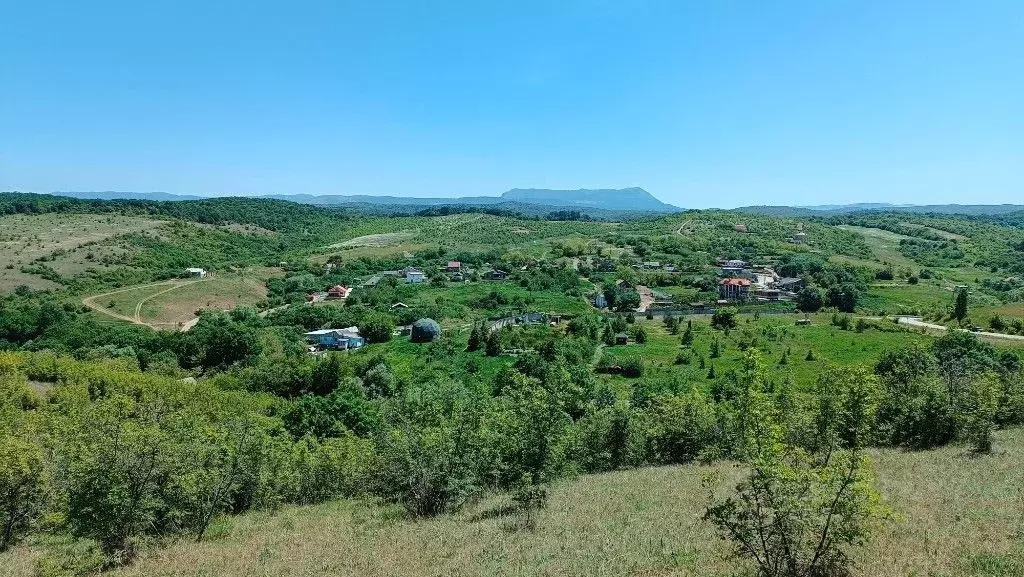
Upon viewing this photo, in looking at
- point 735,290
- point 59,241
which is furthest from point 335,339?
point 59,241

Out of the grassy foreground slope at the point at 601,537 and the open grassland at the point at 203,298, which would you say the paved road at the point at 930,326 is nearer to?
the grassy foreground slope at the point at 601,537

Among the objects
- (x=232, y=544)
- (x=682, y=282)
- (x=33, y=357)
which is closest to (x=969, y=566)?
(x=232, y=544)

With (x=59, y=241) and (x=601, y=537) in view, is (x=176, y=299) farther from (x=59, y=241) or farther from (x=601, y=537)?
(x=601, y=537)

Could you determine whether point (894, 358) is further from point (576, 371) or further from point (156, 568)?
point (156, 568)

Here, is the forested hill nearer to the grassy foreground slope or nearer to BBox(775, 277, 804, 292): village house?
BBox(775, 277, 804, 292): village house

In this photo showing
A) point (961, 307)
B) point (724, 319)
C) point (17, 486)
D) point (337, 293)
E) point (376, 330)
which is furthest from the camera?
point (337, 293)

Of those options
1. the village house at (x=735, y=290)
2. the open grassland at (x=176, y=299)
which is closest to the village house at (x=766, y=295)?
the village house at (x=735, y=290)
